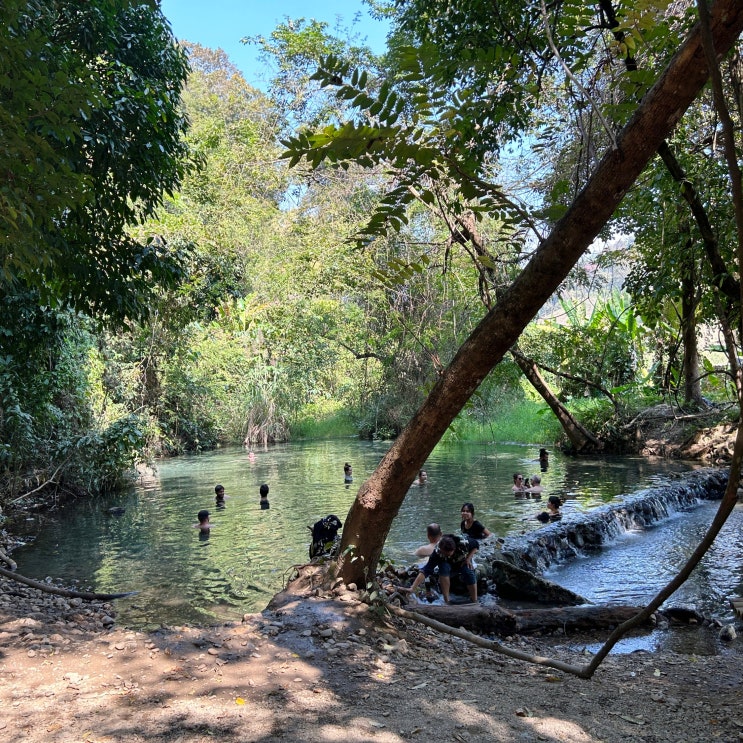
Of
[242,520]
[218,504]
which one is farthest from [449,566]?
[218,504]

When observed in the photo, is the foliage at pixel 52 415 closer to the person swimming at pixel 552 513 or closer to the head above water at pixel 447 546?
the head above water at pixel 447 546

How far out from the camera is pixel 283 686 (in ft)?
13.2

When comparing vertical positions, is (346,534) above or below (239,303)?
below

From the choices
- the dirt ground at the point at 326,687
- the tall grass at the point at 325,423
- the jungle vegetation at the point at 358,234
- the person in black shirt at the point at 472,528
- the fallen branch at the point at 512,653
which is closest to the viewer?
the fallen branch at the point at 512,653

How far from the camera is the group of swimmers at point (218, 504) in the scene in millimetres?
12492

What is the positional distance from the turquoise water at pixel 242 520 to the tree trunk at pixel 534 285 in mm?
3165

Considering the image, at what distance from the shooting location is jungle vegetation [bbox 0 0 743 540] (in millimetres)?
4211

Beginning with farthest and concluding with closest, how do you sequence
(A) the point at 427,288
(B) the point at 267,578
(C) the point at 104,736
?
(A) the point at 427,288, (B) the point at 267,578, (C) the point at 104,736

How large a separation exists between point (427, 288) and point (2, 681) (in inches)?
699

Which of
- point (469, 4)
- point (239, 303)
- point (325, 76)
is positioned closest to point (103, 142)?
point (469, 4)

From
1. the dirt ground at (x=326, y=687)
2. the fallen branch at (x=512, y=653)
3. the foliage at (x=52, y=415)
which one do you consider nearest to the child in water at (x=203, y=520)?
the foliage at (x=52, y=415)

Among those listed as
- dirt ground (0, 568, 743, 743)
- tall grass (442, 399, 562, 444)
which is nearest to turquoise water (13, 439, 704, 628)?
tall grass (442, 399, 562, 444)

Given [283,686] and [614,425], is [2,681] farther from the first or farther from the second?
[614,425]

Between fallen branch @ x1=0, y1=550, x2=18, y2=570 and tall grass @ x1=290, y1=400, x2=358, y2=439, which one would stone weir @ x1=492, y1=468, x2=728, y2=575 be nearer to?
fallen branch @ x1=0, y1=550, x2=18, y2=570
